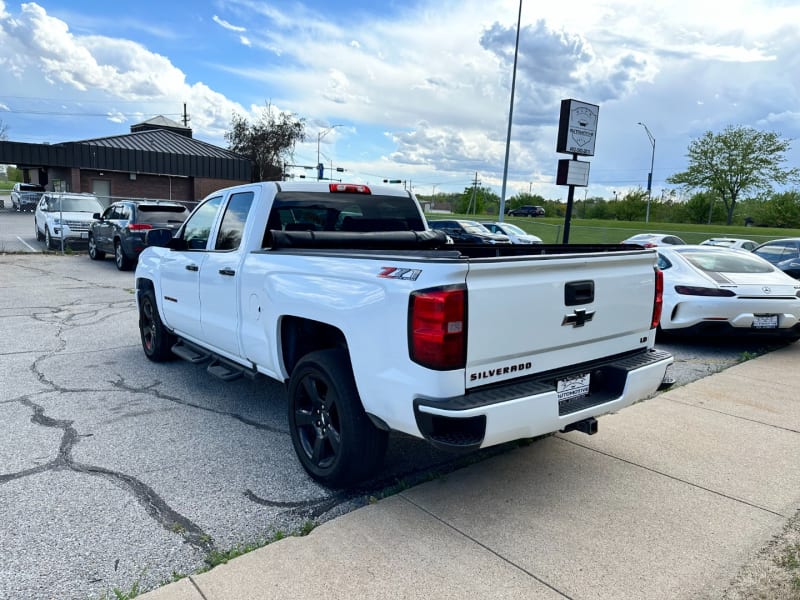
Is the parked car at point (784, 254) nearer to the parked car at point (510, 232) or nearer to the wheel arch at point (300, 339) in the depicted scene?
the wheel arch at point (300, 339)

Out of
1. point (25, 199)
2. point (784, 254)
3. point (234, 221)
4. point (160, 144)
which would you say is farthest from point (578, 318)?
point (160, 144)

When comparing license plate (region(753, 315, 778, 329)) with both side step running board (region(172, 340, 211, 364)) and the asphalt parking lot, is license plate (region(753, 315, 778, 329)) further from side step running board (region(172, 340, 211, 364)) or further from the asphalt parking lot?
side step running board (region(172, 340, 211, 364))

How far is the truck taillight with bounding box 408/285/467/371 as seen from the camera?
279 cm

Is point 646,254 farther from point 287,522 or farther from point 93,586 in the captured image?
point 93,586

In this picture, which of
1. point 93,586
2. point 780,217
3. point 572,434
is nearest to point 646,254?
point 572,434

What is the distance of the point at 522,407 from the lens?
2.97 metres

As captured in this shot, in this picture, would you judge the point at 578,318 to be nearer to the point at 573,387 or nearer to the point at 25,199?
the point at 573,387

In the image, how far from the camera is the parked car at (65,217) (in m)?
18.3

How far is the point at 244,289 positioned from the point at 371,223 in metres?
1.24

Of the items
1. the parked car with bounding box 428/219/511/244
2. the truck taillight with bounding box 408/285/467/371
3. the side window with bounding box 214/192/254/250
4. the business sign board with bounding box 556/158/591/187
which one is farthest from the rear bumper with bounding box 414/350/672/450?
the parked car with bounding box 428/219/511/244

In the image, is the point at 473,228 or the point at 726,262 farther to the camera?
the point at 473,228

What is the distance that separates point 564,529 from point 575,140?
8.84 m

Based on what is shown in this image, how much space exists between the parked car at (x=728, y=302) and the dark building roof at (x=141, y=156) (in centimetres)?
3561

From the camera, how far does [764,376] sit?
21.3 ft
